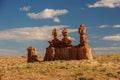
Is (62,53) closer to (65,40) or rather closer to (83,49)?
(65,40)

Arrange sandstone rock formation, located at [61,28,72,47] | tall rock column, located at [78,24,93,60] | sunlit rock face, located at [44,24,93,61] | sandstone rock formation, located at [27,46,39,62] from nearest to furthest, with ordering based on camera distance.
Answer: tall rock column, located at [78,24,93,60], sunlit rock face, located at [44,24,93,61], sandstone rock formation, located at [61,28,72,47], sandstone rock formation, located at [27,46,39,62]

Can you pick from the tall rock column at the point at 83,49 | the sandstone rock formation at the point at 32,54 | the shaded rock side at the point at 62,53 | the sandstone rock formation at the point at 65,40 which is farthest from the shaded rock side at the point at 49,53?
the tall rock column at the point at 83,49

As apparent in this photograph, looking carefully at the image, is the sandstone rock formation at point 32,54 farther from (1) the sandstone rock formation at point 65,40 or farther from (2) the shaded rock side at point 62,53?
(1) the sandstone rock formation at point 65,40

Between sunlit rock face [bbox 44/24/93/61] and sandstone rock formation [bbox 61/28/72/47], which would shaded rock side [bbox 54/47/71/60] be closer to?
sunlit rock face [bbox 44/24/93/61]

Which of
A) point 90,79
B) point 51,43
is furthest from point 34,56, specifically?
point 90,79

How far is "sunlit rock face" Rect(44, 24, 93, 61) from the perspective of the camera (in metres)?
69.4

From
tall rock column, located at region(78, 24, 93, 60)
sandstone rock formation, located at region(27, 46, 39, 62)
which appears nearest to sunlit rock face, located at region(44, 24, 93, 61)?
tall rock column, located at region(78, 24, 93, 60)

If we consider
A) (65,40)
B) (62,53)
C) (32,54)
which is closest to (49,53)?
(62,53)

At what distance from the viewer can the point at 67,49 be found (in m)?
71.2

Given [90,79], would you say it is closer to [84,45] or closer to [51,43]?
[84,45]

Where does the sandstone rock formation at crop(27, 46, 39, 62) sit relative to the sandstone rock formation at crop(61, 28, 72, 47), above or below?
below

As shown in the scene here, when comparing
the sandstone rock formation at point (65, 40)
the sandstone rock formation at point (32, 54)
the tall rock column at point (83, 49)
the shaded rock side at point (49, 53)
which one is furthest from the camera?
the sandstone rock formation at point (32, 54)

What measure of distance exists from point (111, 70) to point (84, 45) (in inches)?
523

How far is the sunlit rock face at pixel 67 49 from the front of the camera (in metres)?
69.4
